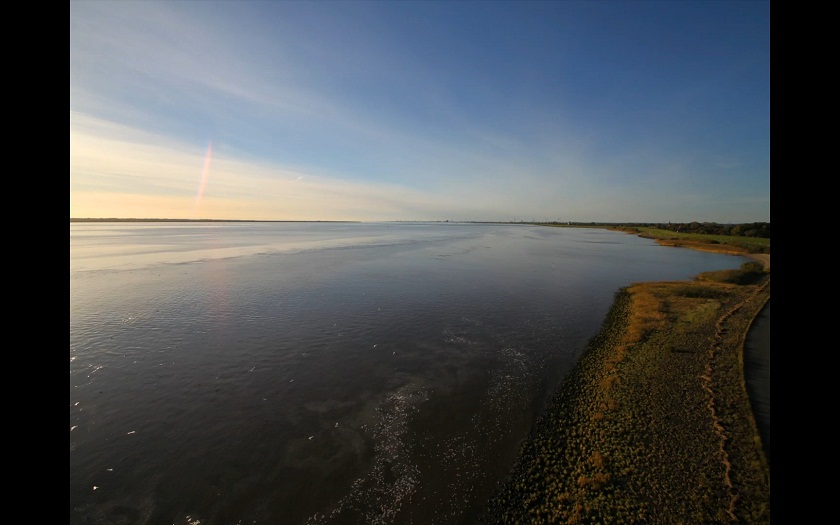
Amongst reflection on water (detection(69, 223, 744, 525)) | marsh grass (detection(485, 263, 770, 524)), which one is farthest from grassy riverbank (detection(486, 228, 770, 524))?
reflection on water (detection(69, 223, 744, 525))

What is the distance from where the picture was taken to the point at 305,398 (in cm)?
1695

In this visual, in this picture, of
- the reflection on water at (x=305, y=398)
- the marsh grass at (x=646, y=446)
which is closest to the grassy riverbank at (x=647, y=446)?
the marsh grass at (x=646, y=446)

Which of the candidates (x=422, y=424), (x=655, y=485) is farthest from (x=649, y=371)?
(x=422, y=424)

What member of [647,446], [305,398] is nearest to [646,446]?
[647,446]

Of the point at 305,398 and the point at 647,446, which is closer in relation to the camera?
the point at 647,446

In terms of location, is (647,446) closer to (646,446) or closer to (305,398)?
(646,446)

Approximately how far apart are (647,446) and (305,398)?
51.8 feet

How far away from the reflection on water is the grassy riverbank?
136cm

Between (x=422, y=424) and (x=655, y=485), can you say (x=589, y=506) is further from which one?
(x=422, y=424)

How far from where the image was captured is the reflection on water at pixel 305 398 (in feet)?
38.2

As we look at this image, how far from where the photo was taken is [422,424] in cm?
1510

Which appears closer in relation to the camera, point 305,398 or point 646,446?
point 646,446

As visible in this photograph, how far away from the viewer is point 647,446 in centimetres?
1291

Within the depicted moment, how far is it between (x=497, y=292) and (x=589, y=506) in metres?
28.6
